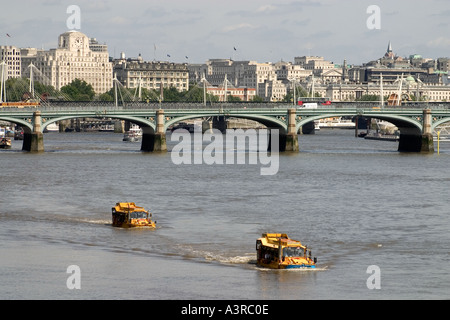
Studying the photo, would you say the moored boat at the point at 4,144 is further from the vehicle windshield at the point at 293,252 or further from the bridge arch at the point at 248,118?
the vehicle windshield at the point at 293,252

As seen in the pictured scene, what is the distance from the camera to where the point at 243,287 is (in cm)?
3534

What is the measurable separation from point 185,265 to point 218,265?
1.11 meters

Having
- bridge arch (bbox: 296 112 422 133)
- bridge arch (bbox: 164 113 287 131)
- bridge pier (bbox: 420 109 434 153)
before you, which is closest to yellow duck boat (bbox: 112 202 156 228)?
bridge arch (bbox: 164 113 287 131)

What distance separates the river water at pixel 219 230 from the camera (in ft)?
117

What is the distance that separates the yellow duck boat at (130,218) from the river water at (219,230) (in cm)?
70

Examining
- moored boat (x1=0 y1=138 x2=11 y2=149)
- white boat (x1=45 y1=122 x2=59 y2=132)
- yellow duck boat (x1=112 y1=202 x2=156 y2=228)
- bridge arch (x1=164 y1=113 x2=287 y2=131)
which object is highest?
white boat (x1=45 y1=122 x2=59 y2=132)

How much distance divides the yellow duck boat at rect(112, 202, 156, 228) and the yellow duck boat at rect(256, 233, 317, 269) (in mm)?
9338

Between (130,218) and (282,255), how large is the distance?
432 inches

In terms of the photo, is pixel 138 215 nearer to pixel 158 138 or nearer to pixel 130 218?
pixel 130 218

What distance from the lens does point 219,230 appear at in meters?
47.5

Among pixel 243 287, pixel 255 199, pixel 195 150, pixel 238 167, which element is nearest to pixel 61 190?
pixel 255 199

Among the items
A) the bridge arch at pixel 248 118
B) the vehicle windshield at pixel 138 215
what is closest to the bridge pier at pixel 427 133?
the bridge arch at pixel 248 118

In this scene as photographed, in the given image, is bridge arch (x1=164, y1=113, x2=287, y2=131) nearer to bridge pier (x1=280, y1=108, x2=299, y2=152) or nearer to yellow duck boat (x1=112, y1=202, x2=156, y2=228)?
bridge pier (x1=280, y1=108, x2=299, y2=152)

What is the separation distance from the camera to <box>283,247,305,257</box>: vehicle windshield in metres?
38.4
